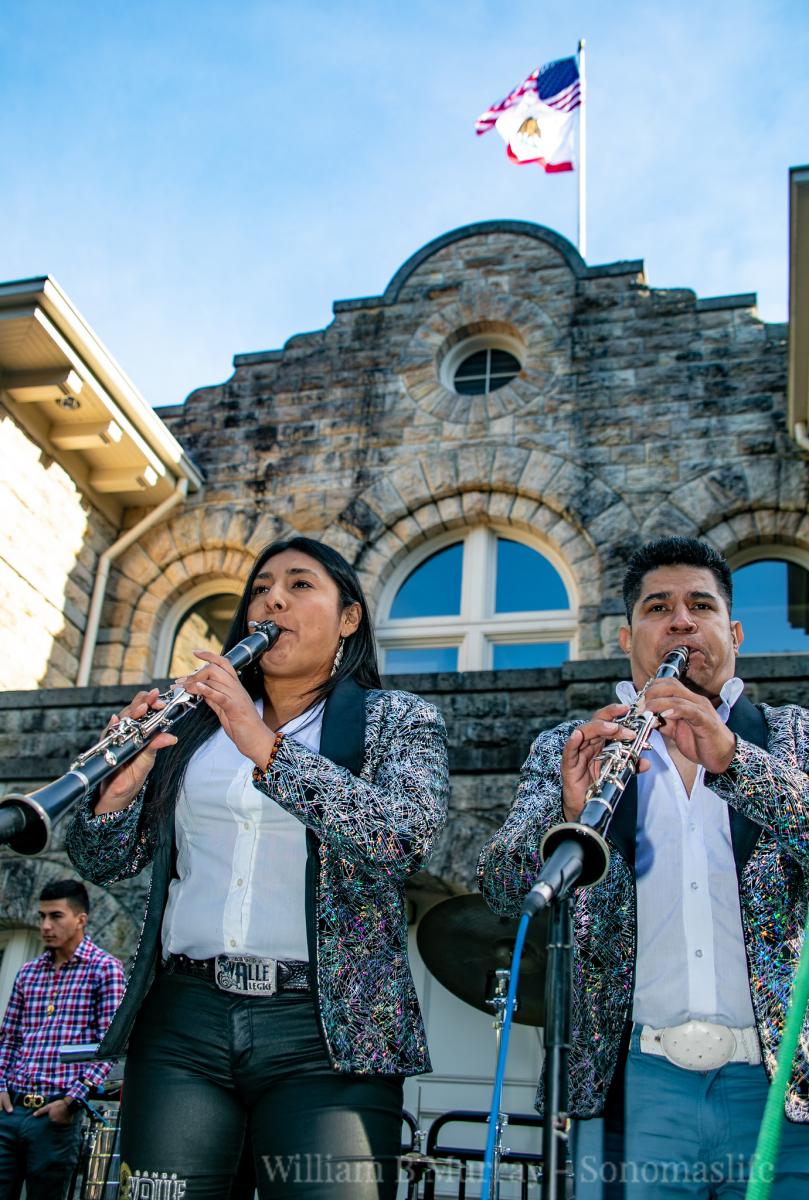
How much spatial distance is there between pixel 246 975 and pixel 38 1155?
3382mm

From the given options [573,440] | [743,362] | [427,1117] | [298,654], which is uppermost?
[743,362]

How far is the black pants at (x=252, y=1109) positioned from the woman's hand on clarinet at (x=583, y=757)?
61 centimetres

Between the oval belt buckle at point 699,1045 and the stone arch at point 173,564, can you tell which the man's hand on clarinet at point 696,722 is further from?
the stone arch at point 173,564

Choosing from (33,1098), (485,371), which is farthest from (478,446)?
(33,1098)

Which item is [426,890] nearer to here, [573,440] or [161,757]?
[161,757]

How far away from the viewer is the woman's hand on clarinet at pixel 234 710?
2.09m

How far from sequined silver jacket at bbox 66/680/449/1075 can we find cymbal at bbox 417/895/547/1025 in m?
2.28

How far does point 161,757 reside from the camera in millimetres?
2516

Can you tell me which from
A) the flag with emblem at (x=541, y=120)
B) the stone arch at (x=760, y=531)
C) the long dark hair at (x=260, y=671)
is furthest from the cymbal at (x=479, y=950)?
the flag with emblem at (x=541, y=120)

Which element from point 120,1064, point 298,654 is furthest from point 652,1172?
point 120,1064

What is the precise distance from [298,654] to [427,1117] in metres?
4.08

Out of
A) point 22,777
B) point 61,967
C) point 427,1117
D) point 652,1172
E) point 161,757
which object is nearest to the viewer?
point 652,1172

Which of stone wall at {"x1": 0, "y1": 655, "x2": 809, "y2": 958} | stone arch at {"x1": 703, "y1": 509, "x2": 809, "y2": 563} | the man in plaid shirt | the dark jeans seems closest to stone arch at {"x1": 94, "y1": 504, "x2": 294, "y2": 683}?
stone wall at {"x1": 0, "y1": 655, "x2": 809, "y2": 958}

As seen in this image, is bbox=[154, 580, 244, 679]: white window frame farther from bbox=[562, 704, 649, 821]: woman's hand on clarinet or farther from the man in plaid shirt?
bbox=[562, 704, 649, 821]: woman's hand on clarinet
